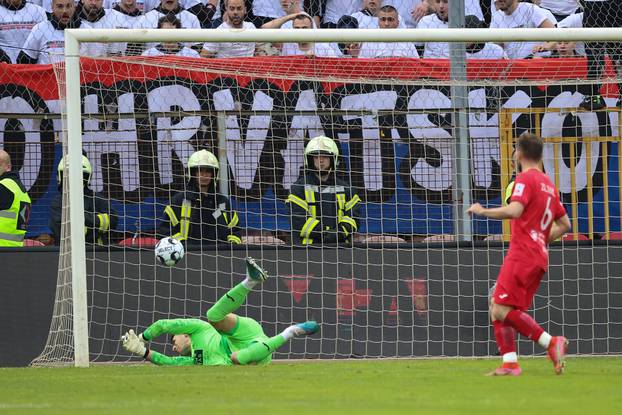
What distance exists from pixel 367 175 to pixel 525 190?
15.6 feet

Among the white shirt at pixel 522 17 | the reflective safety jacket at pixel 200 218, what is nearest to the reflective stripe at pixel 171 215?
the reflective safety jacket at pixel 200 218

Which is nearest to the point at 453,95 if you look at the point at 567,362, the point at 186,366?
the point at 567,362

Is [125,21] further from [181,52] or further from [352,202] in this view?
[352,202]

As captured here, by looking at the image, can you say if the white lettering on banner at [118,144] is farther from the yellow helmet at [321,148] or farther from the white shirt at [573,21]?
the white shirt at [573,21]

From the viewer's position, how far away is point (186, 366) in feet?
37.8

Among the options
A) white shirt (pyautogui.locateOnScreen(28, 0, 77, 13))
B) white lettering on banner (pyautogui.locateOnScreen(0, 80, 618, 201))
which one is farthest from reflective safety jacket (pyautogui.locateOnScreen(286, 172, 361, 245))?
white shirt (pyautogui.locateOnScreen(28, 0, 77, 13))

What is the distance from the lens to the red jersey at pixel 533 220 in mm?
9438

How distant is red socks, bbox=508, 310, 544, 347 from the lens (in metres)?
9.46

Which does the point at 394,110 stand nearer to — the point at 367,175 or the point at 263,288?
→ the point at 367,175

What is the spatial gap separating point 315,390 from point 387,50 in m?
7.11

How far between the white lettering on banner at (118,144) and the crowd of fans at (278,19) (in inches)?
34.6

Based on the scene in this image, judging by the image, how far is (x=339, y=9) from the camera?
15852 mm

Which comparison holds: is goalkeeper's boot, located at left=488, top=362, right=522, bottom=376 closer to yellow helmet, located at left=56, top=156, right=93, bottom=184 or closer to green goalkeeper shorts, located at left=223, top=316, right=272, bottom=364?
green goalkeeper shorts, located at left=223, top=316, right=272, bottom=364

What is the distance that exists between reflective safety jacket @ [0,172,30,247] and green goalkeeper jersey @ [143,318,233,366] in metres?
2.41
